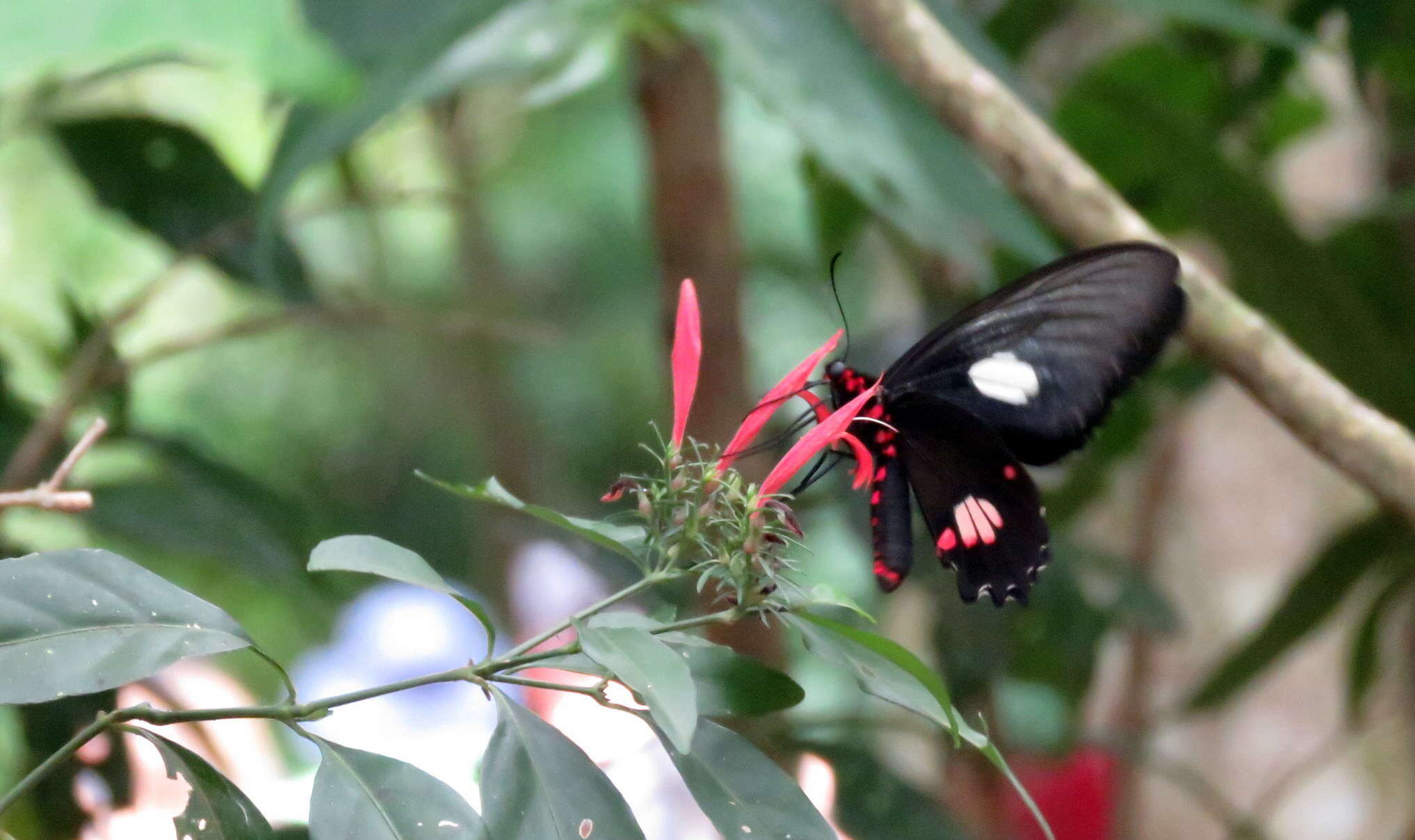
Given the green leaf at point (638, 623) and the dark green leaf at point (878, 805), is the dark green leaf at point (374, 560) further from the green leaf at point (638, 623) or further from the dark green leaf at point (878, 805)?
the dark green leaf at point (878, 805)

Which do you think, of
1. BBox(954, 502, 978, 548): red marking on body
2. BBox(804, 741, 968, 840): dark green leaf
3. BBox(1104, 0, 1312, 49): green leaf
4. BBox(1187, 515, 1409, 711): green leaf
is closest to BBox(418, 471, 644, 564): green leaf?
BBox(954, 502, 978, 548): red marking on body

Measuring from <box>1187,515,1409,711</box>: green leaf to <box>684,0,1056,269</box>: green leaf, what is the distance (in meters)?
0.50

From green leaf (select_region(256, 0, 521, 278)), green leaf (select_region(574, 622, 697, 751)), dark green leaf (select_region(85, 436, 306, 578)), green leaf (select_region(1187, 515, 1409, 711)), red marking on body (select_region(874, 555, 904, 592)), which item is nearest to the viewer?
green leaf (select_region(574, 622, 697, 751))

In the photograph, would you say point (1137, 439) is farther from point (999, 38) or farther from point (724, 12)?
point (724, 12)

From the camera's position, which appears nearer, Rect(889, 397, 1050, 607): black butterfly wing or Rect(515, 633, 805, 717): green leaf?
Rect(515, 633, 805, 717): green leaf

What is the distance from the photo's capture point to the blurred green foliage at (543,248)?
68 centimetres

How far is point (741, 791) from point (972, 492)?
26 cm

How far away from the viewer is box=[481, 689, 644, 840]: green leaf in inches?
12.4

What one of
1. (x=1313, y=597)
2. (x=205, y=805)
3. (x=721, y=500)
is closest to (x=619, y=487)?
(x=721, y=500)

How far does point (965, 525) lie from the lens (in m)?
0.54

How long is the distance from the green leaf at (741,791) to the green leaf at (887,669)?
1.5 inches

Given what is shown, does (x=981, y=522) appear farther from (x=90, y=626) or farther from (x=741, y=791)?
(x=90, y=626)

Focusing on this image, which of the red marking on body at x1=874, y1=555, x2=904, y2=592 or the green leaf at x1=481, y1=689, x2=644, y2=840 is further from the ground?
the green leaf at x1=481, y1=689, x2=644, y2=840

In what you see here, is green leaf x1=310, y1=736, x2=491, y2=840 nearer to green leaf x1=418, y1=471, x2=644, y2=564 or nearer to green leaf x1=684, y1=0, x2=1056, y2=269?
green leaf x1=418, y1=471, x2=644, y2=564
